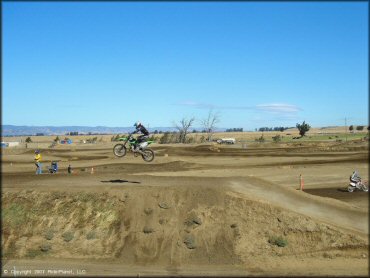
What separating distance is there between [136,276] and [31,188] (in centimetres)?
1251

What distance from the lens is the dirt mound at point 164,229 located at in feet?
70.9

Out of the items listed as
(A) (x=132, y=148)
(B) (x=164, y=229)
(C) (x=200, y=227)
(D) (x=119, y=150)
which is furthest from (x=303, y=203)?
(D) (x=119, y=150)

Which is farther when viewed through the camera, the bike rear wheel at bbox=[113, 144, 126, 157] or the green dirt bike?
the bike rear wheel at bbox=[113, 144, 126, 157]

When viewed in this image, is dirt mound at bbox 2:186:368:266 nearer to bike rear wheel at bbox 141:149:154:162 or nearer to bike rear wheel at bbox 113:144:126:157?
bike rear wheel at bbox 141:149:154:162

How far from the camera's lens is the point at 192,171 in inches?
1666

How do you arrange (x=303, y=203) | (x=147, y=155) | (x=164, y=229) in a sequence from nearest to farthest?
(x=164, y=229)
(x=303, y=203)
(x=147, y=155)

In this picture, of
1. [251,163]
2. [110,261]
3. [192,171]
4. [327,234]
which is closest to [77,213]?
[110,261]

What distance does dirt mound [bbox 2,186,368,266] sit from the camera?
70.9ft

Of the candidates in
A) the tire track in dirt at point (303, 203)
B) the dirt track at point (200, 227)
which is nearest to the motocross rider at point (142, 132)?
the dirt track at point (200, 227)

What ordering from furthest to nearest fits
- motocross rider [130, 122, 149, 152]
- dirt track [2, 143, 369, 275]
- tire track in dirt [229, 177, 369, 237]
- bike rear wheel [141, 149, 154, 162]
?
bike rear wheel [141, 149, 154, 162]
motocross rider [130, 122, 149, 152]
tire track in dirt [229, 177, 369, 237]
dirt track [2, 143, 369, 275]

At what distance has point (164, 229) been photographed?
78.0 ft

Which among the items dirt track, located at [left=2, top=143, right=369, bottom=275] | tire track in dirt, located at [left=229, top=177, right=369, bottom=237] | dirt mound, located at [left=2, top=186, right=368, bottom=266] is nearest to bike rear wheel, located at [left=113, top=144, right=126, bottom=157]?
dirt track, located at [left=2, top=143, right=369, bottom=275]

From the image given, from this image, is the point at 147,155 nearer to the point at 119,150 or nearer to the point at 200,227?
A: the point at 119,150

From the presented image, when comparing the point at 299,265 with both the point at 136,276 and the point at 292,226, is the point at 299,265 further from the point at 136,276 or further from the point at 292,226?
the point at 136,276
